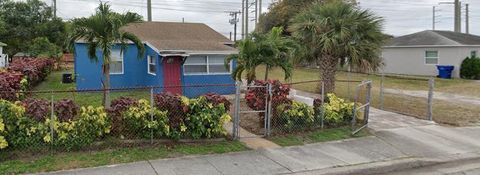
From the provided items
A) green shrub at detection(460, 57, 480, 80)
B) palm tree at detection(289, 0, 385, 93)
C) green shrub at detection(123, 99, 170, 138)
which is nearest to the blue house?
palm tree at detection(289, 0, 385, 93)

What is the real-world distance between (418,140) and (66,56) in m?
36.1

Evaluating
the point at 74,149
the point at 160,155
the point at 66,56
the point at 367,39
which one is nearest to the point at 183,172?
the point at 160,155

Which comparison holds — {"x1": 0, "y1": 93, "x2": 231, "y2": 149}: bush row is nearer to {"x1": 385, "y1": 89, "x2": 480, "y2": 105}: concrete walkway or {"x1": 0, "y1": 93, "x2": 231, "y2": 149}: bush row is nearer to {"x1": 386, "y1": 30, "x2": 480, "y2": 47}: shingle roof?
{"x1": 385, "y1": 89, "x2": 480, "y2": 105}: concrete walkway

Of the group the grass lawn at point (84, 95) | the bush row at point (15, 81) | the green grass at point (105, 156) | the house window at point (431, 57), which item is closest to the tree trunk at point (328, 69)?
the grass lawn at point (84, 95)

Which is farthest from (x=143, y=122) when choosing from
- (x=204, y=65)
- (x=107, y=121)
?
(x=204, y=65)

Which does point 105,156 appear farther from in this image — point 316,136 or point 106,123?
point 316,136

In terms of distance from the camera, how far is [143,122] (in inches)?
343

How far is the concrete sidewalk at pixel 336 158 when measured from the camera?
305 inches

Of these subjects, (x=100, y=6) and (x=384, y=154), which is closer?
(x=384, y=154)

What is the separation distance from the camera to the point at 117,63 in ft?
62.5

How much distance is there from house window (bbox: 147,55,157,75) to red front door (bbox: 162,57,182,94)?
0.80m

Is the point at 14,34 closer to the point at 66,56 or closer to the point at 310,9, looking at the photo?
the point at 66,56

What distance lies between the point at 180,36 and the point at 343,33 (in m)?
8.78

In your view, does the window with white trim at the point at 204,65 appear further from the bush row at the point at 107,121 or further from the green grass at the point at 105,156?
the green grass at the point at 105,156
